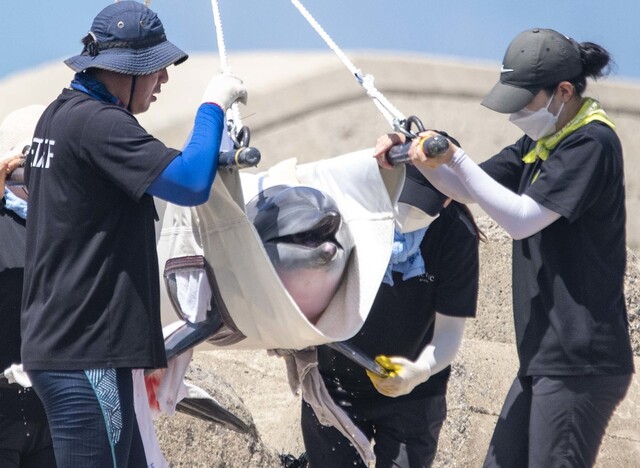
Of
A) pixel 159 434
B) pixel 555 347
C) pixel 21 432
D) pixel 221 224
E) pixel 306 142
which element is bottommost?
pixel 306 142

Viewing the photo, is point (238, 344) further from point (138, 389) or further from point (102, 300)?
point (102, 300)

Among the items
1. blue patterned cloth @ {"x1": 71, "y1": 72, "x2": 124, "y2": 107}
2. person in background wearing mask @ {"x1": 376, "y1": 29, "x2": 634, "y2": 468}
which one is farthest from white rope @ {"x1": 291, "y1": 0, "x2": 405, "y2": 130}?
blue patterned cloth @ {"x1": 71, "y1": 72, "x2": 124, "y2": 107}

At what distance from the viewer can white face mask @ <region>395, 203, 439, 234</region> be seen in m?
4.01

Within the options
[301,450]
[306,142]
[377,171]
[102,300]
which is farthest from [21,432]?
[306,142]

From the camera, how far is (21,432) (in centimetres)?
383

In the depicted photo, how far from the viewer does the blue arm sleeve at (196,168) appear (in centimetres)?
320

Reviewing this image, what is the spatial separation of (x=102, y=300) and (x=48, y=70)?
8174 millimetres

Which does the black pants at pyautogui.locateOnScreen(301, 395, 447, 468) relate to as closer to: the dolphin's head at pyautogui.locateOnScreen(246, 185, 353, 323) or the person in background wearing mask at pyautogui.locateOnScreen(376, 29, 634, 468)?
the person in background wearing mask at pyautogui.locateOnScreen(376, 29, 634, 468)

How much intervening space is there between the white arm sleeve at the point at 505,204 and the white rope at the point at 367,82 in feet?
0.70

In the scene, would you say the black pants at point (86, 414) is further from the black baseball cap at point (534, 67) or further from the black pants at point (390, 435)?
the black baseball cap at point (534, 67)

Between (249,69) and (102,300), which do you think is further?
(249,69)

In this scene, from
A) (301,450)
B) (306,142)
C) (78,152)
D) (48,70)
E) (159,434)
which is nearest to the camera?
(78,152)

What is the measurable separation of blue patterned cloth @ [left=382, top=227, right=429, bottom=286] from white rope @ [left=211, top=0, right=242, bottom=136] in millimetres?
730

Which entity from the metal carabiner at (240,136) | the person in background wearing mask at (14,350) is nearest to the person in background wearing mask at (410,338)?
the metal carabiner at (240,136)
